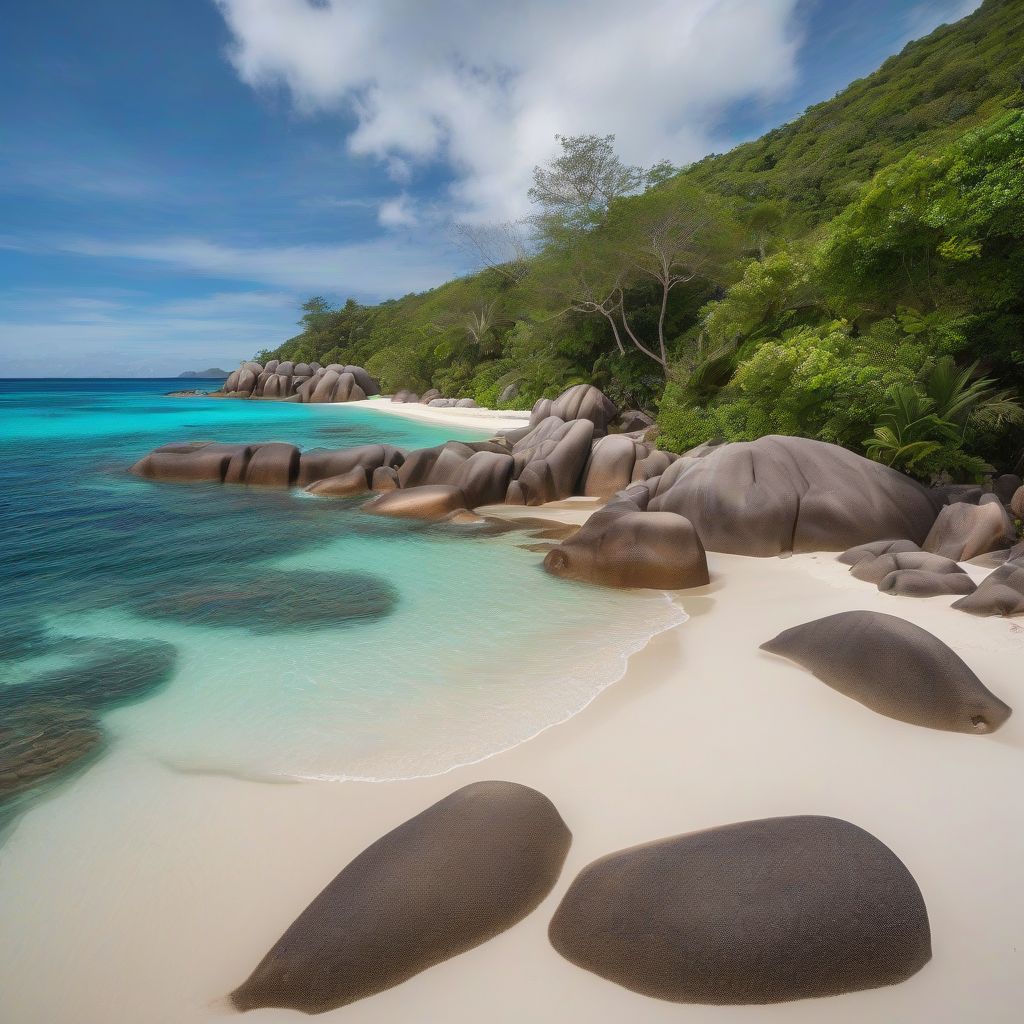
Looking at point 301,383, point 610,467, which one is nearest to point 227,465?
point 610,467

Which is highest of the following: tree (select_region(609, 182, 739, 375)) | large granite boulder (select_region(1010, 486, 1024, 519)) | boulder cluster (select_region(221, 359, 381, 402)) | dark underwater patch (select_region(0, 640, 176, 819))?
tree (select_region(609, 182, 739, 375))

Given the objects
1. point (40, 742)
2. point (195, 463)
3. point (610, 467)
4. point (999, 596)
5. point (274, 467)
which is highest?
point (195, 463)

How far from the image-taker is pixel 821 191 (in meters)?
37.8

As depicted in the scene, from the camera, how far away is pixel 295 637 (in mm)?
6426

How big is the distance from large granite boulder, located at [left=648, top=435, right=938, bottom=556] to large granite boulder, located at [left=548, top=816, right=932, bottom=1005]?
642cm

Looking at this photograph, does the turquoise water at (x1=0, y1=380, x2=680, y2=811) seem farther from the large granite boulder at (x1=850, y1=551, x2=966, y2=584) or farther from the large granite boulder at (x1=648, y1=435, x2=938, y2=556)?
the large granite boulder at (x1=850, y1=551, x2=966, y2=584)

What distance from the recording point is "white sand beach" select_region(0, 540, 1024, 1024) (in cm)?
243

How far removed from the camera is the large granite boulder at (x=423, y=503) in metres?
12.2

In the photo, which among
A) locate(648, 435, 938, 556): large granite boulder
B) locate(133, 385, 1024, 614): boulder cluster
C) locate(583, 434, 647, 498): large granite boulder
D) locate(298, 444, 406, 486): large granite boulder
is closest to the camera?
locate(133, 385, 1024, 614): boulder cluster

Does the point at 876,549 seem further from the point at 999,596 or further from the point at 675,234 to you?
the point at 675,234

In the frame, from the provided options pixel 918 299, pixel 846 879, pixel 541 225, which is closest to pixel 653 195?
pixel 541 225

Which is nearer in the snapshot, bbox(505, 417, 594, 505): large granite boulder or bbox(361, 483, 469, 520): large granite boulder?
bbox(361, 483, 469, 520): large granite boulder

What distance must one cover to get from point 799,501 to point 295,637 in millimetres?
7339

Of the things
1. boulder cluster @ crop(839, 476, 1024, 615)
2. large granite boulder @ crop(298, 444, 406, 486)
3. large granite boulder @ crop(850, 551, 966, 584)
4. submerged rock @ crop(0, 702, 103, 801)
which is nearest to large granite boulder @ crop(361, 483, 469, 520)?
large granite boulder @ crop(298, 444, 406, 486)
